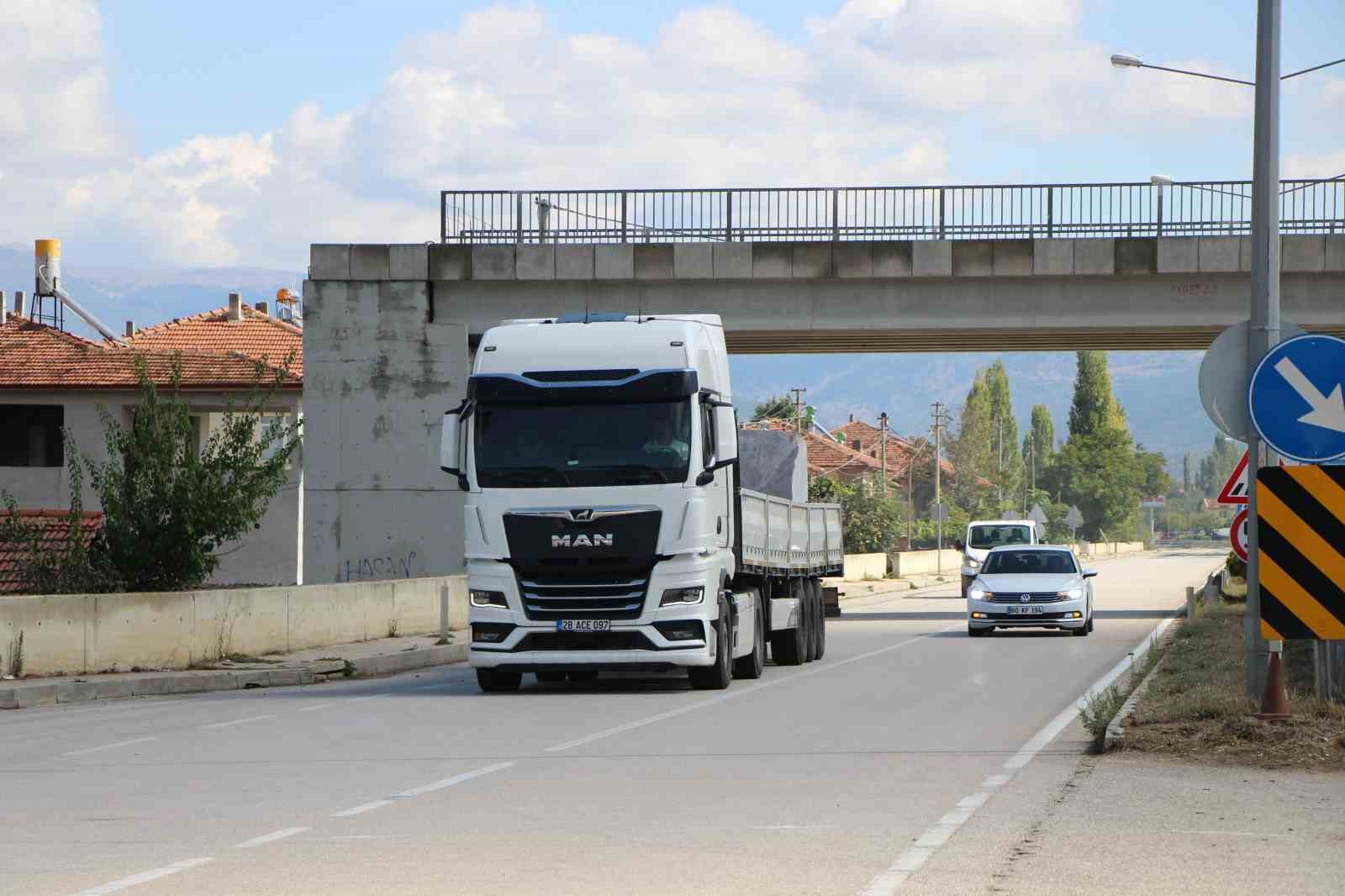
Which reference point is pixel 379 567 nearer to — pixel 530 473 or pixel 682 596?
pixel 530 473

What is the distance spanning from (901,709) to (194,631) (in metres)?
9.46

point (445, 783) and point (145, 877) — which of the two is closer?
point (145, 877)

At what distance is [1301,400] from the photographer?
490 inches

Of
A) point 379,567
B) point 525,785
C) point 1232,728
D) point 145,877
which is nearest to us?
point 145,877

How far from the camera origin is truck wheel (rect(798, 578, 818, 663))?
2483 centimetres

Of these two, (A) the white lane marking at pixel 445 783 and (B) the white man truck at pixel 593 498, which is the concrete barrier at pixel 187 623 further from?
(A) the white lane marking at pixel 445 783

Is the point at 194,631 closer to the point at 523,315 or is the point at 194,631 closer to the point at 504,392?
the point at 504,392

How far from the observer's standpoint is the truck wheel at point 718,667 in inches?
771

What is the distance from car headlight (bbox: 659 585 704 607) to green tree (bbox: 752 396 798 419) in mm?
84970

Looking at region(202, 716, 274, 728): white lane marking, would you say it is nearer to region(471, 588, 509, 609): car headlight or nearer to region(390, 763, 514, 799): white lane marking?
region(471, 588, 509, 609): car headlight

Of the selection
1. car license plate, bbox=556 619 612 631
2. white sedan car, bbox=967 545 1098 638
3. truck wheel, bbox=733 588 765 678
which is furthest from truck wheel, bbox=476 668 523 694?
white sedan car, bbox=967 545 1098 638

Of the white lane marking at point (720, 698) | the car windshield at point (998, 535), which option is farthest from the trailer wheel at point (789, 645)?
the car windshield at point (998, 535)

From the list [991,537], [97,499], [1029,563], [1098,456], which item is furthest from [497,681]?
[1098,456]

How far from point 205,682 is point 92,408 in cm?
3693
